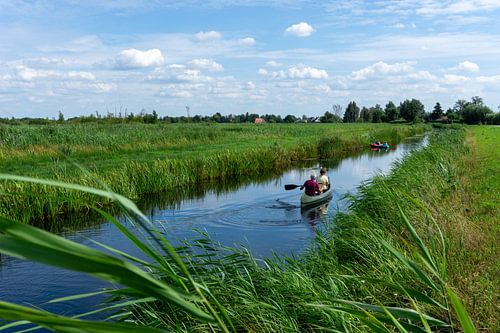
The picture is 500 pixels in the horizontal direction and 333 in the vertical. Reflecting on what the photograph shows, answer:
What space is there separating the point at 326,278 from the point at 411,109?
113425mm

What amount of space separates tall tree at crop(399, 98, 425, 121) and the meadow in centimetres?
10599

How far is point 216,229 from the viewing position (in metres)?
13.4

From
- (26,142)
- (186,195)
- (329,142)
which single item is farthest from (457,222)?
(329,142)

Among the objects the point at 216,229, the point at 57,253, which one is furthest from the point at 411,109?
the point at 57,253

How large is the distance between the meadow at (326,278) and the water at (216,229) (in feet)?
3.79

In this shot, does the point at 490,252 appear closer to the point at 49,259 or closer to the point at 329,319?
the point at 329,319

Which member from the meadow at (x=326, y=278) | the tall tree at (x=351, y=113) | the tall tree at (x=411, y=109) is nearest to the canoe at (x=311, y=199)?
the meadow at (x=326, y=278)

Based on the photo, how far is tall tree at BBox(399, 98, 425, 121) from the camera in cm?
11175

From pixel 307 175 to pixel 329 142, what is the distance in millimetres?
12298

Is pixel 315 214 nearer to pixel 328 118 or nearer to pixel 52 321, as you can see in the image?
pixel 52 321

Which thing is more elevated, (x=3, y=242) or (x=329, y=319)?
(x=3, y=242)

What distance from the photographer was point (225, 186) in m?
20.8

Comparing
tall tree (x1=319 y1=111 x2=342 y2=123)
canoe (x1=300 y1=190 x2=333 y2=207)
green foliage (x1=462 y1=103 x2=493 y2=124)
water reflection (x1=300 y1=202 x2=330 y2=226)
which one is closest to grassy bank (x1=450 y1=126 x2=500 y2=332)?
water reflection (x1=300 y1=202 x2=330 y2=226)

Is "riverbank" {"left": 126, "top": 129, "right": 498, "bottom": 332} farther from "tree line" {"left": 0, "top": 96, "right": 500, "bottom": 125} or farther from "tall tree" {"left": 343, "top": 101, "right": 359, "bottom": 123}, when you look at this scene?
"tall tree" {"left": 343, "top": 101, "right": 359, "bottom": 123}
